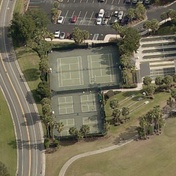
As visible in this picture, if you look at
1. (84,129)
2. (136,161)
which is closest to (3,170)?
(84,129)

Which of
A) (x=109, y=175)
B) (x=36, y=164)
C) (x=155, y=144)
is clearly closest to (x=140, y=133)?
(x=155, y=144)

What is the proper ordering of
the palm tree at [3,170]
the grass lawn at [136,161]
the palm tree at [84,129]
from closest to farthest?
the palm tree at [3,170]
the grass lawn at [136,161]
the palm tree at [84,129]

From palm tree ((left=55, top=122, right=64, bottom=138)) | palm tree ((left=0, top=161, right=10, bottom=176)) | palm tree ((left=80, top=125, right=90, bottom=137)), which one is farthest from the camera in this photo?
palm tree ((left=55, top=122, right=64, bottom=138))

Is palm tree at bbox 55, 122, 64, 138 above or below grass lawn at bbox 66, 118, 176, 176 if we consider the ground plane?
above

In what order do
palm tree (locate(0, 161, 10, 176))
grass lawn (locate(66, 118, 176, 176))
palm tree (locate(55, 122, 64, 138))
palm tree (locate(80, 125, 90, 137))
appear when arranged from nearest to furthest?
palm tree (locate(0, 161, 10, 176))
grass lawn (locate(66, 118, 176, 176))
palm tree (locate(80, 125, 90, 137))
palm tree (locate(55, 122, 64, 138))

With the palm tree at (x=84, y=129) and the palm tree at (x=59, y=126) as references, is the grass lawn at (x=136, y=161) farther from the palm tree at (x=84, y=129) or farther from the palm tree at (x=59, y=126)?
the palm tree at (x=59, y=126)

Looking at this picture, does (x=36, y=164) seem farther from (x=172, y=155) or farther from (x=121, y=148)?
(x=172, y=155)

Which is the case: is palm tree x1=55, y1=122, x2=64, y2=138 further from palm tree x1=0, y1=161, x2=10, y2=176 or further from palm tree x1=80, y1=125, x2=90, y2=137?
palm tree x1=0, y1=161, x2=10, y2=176

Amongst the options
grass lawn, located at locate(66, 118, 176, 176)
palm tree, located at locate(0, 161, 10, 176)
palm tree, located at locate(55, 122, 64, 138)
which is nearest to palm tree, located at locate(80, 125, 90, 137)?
palm tree, located at locate(55, 122, 64, 138)

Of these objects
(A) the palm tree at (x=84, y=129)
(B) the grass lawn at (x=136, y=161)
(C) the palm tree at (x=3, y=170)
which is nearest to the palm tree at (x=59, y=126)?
(A) the palm tree at (x=84, y=129)
